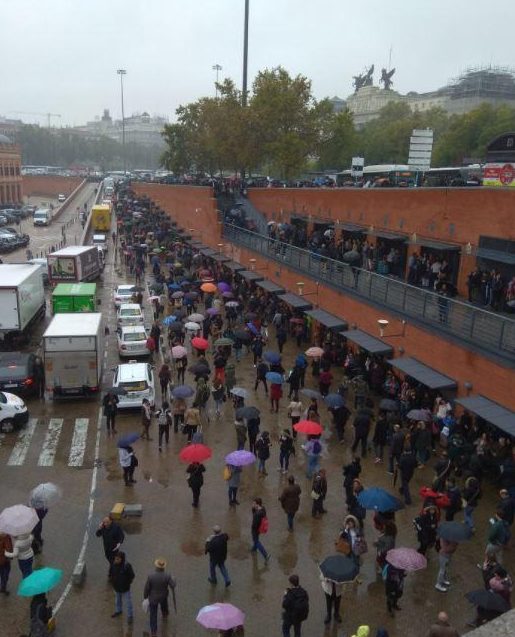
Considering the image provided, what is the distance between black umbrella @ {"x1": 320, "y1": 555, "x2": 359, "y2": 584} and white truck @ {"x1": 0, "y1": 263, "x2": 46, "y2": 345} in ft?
60.1

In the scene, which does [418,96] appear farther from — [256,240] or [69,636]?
[69,636]

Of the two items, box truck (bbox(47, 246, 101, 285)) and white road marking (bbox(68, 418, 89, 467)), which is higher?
box truck (bbox(47, 246, 101, 285))

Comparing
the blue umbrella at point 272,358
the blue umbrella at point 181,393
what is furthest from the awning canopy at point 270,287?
the blue umbrella at point 181,393

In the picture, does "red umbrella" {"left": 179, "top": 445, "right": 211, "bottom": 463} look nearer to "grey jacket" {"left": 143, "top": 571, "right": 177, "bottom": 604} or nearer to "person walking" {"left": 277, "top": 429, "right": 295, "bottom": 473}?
"person walking" {"left": 277, "top": 429, "right": 295, "bottom": 473}

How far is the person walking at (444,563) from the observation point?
10.0 metres

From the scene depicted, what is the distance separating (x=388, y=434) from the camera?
15789 millimetres

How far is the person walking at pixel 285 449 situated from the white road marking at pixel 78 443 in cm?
500

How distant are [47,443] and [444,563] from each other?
34.9 ft

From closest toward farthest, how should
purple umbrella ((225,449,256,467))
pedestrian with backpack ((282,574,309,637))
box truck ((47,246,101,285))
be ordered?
pedestrian with backpack ((282,574,309,637)) < purple umbrella ((225,449,256,467)) < box truck ((47,246,101,285))

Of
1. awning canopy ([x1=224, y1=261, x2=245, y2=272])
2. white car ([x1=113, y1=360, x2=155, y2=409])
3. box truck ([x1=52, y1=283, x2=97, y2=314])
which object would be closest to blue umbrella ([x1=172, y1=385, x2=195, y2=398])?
white car ([x1=113, y1=360, x2=155, y2=409])

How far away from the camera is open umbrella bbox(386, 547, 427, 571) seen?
29.9 ft

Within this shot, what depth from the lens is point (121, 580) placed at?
29.9 ft

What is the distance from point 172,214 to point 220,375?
4319cm

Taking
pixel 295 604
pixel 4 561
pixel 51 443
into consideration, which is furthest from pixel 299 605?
pixel 51 443
